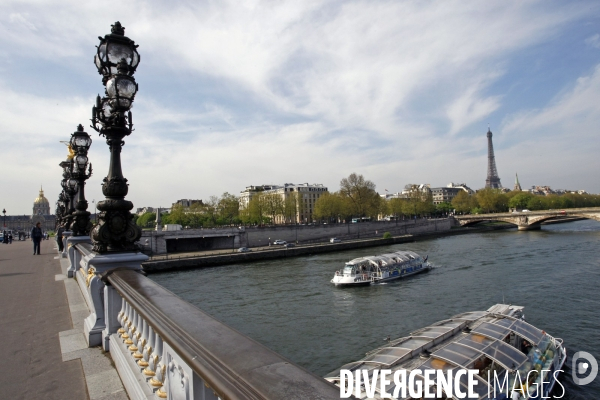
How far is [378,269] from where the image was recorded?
1109 inches

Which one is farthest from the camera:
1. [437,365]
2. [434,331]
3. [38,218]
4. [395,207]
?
[38,218]

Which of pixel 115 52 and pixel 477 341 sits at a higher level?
pixel 115 52

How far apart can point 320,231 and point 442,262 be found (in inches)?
1172

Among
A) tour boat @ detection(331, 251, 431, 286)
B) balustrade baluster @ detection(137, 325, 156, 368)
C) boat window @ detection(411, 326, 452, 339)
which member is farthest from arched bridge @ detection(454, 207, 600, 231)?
balustrade baluster @ detection(137, 325, 156, 368)

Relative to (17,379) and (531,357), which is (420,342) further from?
(17,379)

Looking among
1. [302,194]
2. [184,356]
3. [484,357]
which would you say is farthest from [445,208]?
[184,356]

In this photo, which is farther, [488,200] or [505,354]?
[488,200]

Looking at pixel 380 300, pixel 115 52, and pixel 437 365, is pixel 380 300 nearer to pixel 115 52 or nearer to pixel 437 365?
pixel 437 365

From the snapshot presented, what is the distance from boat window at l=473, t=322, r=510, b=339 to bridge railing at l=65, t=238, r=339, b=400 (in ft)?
31.8

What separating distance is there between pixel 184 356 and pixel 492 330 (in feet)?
37.1

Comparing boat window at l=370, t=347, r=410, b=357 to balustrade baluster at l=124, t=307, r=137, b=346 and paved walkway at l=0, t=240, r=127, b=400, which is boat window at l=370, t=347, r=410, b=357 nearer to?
paved walkway at l=0, t=240, r=127, b=400

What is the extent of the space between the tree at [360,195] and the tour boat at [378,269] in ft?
153

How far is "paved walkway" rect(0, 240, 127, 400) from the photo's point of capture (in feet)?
10.9

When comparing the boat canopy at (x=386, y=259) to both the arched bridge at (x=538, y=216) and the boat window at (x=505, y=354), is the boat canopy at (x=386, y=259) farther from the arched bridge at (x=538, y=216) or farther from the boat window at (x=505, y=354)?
the arched bridge at (x=538, y=216)
